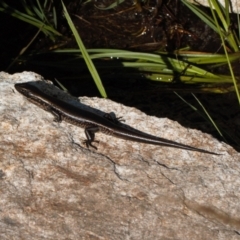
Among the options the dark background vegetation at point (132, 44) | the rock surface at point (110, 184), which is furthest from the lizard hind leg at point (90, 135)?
the dark background vegetation at point (132, 44)

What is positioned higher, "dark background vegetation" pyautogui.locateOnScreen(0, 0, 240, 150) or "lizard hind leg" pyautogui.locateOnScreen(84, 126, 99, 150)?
"dark background vegetation" pyautogui.locateOnScreen(0, 0, 240, 150)

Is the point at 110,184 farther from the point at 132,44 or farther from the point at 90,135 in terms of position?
the point at 132,44

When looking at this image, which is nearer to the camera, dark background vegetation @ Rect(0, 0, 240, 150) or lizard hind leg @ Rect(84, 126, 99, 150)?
lizard hind leg @ Rect(84, 126, 99, 150)

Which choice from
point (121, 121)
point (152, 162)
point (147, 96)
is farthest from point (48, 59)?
point (152, 162)

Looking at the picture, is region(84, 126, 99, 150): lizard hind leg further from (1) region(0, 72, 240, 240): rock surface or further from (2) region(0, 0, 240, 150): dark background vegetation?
(2) region(0, 0, 240, 150): dark background vegetation

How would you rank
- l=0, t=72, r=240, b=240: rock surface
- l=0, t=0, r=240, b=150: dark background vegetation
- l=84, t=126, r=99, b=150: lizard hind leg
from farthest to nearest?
l=0, t=0, r=240, b=150: dark background vegetation
l=84, t=126, r=99, b=150: lizard hind leg
l=0, t=72, r=240, b=240: rock surface

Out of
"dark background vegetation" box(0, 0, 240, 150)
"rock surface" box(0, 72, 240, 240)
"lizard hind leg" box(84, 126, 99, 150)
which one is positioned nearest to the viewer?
"rock surface" box(0, 72, 240, 240)

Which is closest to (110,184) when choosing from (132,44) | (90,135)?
(90,135)

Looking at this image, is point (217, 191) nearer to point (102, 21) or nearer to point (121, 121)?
point (121, 121)

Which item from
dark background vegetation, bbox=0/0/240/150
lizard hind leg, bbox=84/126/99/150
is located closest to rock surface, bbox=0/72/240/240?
lizard hind leg, bbox=84/126/99/150

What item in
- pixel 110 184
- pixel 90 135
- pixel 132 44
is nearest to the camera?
pixel 110 184
